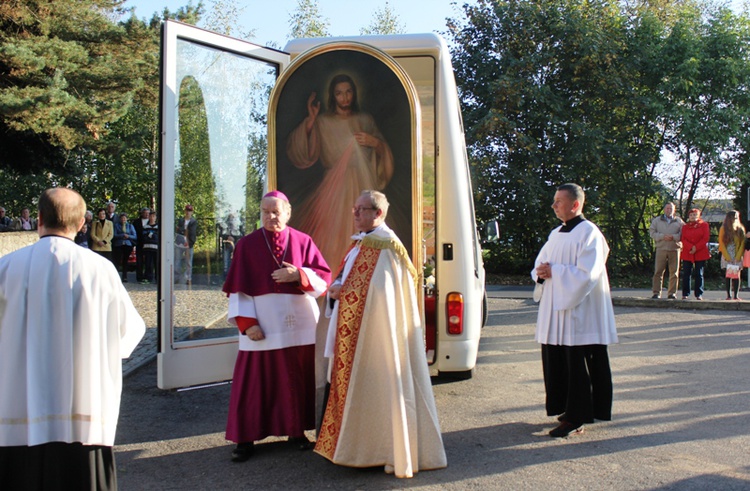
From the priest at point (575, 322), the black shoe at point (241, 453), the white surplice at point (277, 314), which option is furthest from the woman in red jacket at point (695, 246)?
the black shoe at point (241, 453)

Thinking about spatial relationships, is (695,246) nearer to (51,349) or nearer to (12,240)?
(12,240)

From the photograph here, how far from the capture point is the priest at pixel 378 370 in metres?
4.78

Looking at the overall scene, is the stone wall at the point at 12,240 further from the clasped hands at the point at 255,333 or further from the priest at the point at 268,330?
the clasped hands at the point at 255,333

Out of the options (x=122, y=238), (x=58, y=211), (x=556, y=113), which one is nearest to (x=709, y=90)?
(x=556, y=113)

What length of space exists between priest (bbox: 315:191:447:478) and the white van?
123 centimetres

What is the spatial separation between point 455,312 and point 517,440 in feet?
4.94

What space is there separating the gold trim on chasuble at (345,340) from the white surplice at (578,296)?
63.6 inches

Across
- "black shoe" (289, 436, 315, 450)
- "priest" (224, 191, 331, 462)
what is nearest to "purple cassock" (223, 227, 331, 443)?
"priest" (224, 191, 331, 462)

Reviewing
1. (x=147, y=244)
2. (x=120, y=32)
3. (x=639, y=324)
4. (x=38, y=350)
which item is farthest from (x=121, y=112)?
(x=38, y=350)

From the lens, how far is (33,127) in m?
15.7

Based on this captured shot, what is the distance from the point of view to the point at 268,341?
17.4 ft

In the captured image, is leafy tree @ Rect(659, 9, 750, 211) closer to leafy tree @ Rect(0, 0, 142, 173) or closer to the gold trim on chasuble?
leafy tree @ Rect(0, 0, 142, 173)

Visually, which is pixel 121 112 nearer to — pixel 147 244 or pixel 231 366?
pixel 147 244

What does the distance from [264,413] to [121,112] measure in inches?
555
